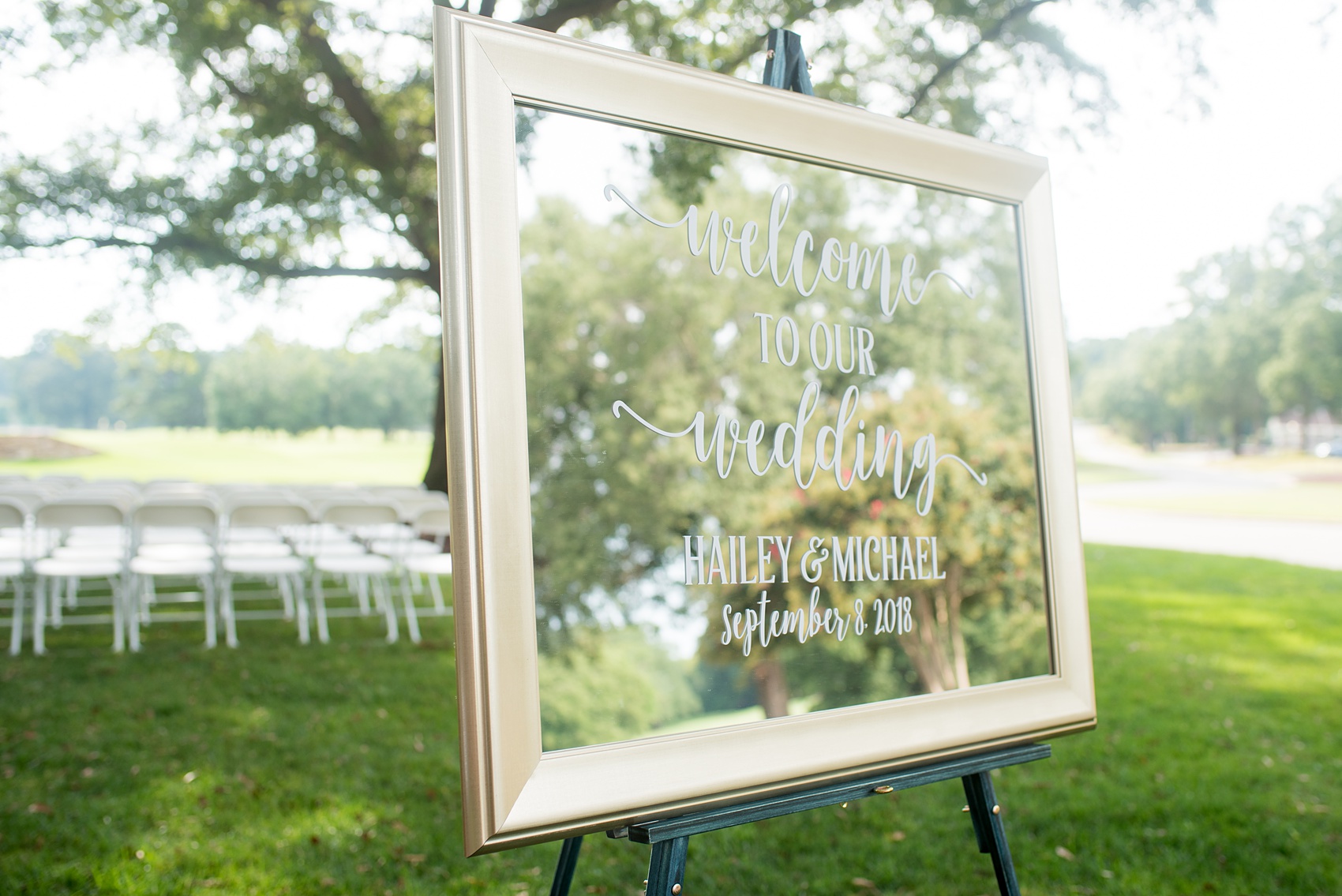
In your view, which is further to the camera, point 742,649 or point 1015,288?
point 1015,288

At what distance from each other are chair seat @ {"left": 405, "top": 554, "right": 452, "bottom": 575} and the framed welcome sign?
4518 millimetres

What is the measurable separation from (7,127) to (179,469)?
20679 mm

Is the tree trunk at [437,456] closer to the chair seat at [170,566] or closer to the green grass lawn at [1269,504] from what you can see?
the chair seat at [170,566]

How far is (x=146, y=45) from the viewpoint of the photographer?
25.9ft

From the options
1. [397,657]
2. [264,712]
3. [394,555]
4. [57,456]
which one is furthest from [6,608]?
[57,456]

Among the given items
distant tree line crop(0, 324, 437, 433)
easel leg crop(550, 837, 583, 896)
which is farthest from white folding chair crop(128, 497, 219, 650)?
distant tree line crop(0, 324, 437, 433)

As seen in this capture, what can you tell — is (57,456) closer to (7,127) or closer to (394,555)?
(7,127)

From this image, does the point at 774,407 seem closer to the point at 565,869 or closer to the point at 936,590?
the point at 936,590

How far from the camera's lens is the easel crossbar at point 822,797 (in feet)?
4.02

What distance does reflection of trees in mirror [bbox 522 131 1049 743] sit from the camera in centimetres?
130

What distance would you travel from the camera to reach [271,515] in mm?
5371

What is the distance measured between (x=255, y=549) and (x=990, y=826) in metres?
5.64

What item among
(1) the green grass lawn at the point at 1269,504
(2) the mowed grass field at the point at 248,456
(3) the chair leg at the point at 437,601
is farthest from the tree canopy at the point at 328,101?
(2) the mowed grass field at the point at 248,456

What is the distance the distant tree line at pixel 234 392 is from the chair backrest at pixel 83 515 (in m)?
17.6
